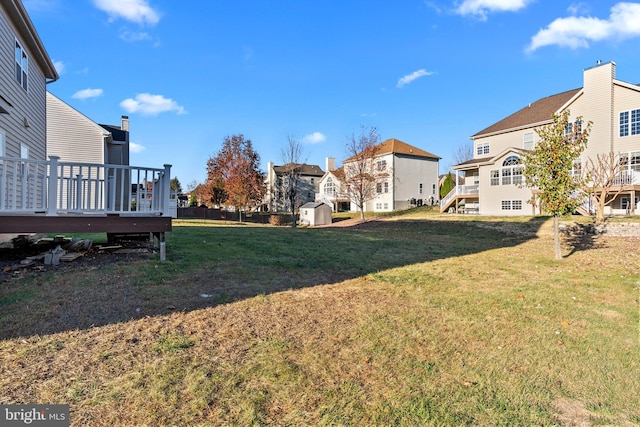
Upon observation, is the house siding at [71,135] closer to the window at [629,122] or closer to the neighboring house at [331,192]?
the neighboring house at [331,192]


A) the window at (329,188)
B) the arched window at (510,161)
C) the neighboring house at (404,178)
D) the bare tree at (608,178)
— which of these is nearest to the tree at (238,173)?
the window at (329,188)

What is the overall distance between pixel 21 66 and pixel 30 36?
962 mm

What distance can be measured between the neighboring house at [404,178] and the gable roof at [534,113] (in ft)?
28.4

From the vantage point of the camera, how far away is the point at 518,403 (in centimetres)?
259

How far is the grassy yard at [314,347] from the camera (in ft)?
7.98

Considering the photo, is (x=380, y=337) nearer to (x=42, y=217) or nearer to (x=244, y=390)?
(x=244, y=390)

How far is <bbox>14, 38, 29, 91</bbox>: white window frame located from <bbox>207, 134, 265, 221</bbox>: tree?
80.9ft

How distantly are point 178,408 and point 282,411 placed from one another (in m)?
0.70

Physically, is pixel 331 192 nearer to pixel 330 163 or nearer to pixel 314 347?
pixel 330 163

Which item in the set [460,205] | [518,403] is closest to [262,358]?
[518,403]

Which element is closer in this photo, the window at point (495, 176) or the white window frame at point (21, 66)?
the white window frame at point (21, 66)

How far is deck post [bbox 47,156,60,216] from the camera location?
6000 mm

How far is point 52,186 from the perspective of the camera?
6.09m

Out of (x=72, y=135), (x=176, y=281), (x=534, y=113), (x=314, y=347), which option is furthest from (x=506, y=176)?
(x=72, y=135)
